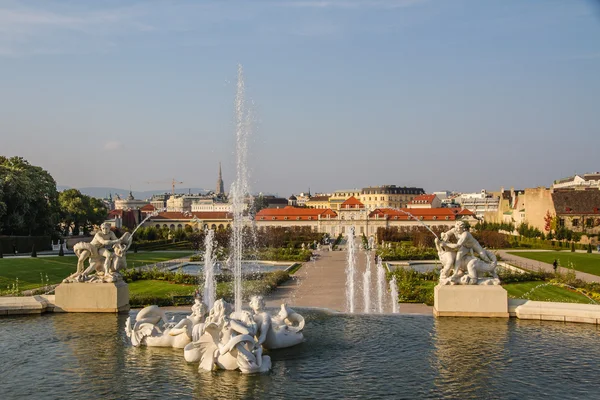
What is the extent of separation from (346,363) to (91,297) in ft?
27.3

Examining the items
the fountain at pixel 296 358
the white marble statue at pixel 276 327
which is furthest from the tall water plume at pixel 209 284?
the fountain at pixel 296 358

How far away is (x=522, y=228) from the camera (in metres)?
81.1

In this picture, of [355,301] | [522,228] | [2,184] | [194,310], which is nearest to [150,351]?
[194,310]

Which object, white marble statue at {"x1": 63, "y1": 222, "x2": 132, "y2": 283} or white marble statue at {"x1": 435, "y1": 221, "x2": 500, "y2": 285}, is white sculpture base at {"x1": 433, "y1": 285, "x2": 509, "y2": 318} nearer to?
white marble statue at {"x1": 435, "y1": 221, "x2": 500, "y2": 285}

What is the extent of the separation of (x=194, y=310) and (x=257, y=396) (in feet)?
11.3

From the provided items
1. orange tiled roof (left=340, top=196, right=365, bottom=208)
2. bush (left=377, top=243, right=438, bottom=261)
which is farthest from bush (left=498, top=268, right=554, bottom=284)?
orange tiled roof (left=340, top=196, right=365, bottom=208)

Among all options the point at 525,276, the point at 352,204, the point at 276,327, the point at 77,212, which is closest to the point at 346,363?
the point at 276,327

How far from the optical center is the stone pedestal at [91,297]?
1723 cm

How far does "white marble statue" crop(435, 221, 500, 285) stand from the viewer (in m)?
16.2

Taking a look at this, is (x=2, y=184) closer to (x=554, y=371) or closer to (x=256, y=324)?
(x=256, y=324)

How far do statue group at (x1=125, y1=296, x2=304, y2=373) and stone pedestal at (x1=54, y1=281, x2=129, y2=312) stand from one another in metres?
2.37

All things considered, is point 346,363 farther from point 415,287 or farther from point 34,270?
point 34,270

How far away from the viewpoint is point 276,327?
1389 centimetres

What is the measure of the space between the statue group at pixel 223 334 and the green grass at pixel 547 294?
1487 centimetres
